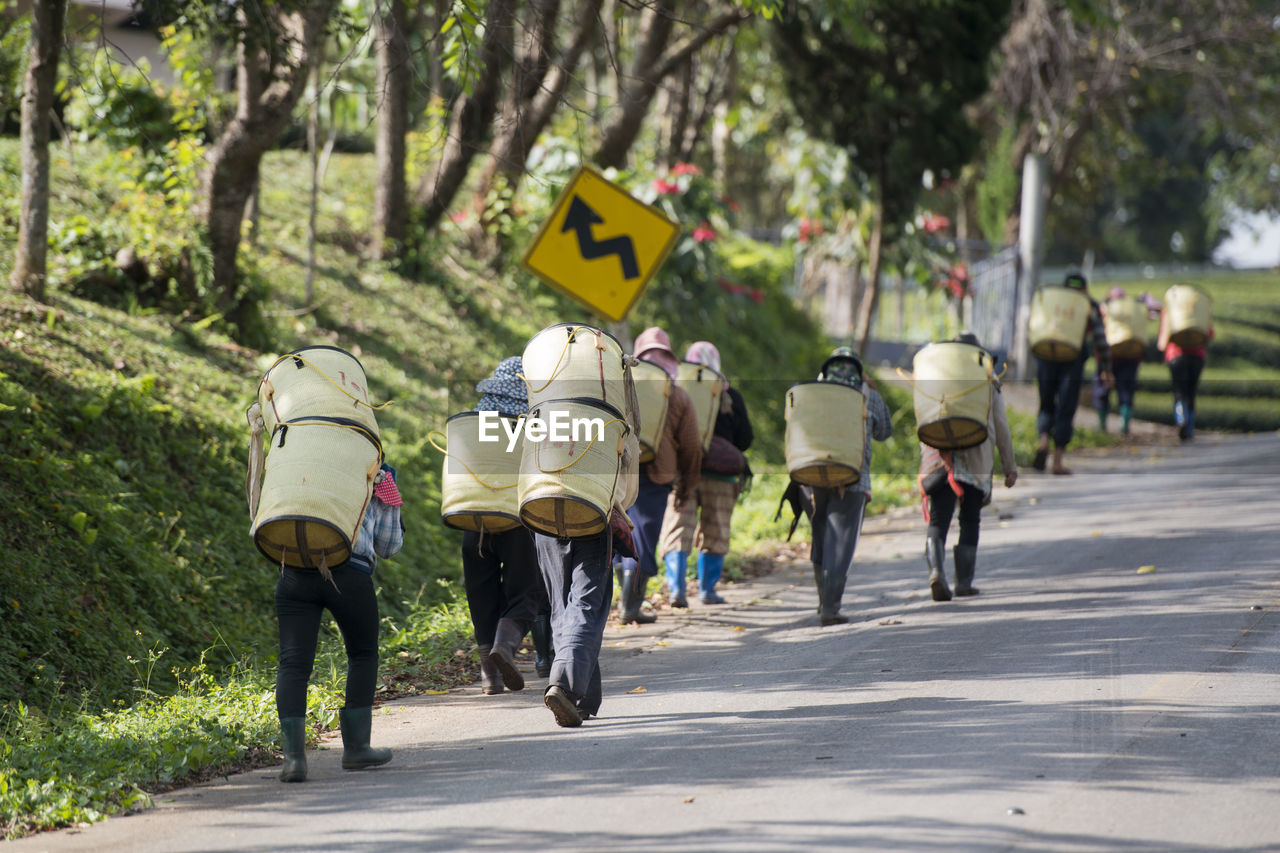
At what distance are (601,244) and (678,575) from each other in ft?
8.20

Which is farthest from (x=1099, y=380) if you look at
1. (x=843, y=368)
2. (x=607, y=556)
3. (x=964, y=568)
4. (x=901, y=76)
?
(x=607, y=556)

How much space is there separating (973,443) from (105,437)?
19.0 feet

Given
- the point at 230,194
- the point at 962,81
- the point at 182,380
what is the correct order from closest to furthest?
1. the point at 182,380
2. the point at 230,194
3. the point at 962,81

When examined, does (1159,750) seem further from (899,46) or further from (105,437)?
(899,46)

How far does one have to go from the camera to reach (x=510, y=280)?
17.0 metres

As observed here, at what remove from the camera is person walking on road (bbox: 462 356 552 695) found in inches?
297

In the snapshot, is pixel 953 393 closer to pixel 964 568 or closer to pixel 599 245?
pixel 964 568

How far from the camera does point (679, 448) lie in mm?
9383

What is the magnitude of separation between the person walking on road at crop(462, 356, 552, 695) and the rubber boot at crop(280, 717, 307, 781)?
62.8 inches

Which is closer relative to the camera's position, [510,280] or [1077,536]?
[1077,536]

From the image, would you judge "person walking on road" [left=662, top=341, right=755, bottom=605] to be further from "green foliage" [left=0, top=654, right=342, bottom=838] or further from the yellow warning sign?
"green foliage" [left=0, top=654, right=342, bottom=838]

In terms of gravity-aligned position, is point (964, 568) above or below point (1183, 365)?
below

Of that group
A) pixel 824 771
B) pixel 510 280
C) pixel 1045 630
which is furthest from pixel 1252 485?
pixel 824 771

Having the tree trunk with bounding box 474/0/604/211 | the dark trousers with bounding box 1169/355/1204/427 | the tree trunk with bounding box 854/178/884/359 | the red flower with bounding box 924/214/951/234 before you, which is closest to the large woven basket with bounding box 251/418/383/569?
the tree trunk with bounding box 474/0/604/211
